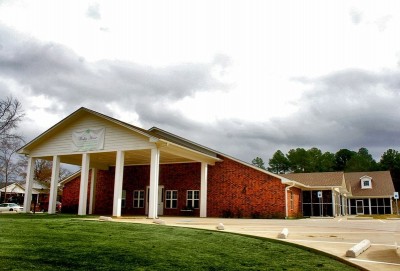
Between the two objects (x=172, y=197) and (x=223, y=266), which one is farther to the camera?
(x=172, y=197)

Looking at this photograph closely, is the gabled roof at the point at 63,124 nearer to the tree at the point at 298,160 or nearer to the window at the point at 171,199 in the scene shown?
the window at the point at 171,199

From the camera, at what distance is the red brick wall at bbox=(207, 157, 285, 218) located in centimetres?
2433

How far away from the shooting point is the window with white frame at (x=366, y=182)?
4438 centimetres

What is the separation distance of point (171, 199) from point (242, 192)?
18.1ft

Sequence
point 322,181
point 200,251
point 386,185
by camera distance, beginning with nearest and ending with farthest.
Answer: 1. point 200,251
2. point 322,181
3. point 386,185

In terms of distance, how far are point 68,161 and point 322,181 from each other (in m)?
21.6

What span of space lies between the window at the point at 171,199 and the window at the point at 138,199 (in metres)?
2.12

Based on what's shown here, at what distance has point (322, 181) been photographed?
3422 cm

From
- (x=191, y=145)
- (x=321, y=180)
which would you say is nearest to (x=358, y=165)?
(x=321, y=180)

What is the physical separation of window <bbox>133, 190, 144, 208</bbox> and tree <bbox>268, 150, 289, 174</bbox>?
62989 millimetres

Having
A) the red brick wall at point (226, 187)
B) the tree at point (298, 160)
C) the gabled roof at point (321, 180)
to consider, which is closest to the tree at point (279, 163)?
the tree at point (298, 160)

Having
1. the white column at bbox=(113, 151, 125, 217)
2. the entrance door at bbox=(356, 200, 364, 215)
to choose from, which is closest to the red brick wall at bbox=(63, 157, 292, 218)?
the white column at bbox=(113, 151, 125, 217)

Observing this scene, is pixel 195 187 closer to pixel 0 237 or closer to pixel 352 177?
pixel 0 237

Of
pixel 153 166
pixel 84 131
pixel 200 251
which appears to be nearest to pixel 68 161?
pixel 84 131
